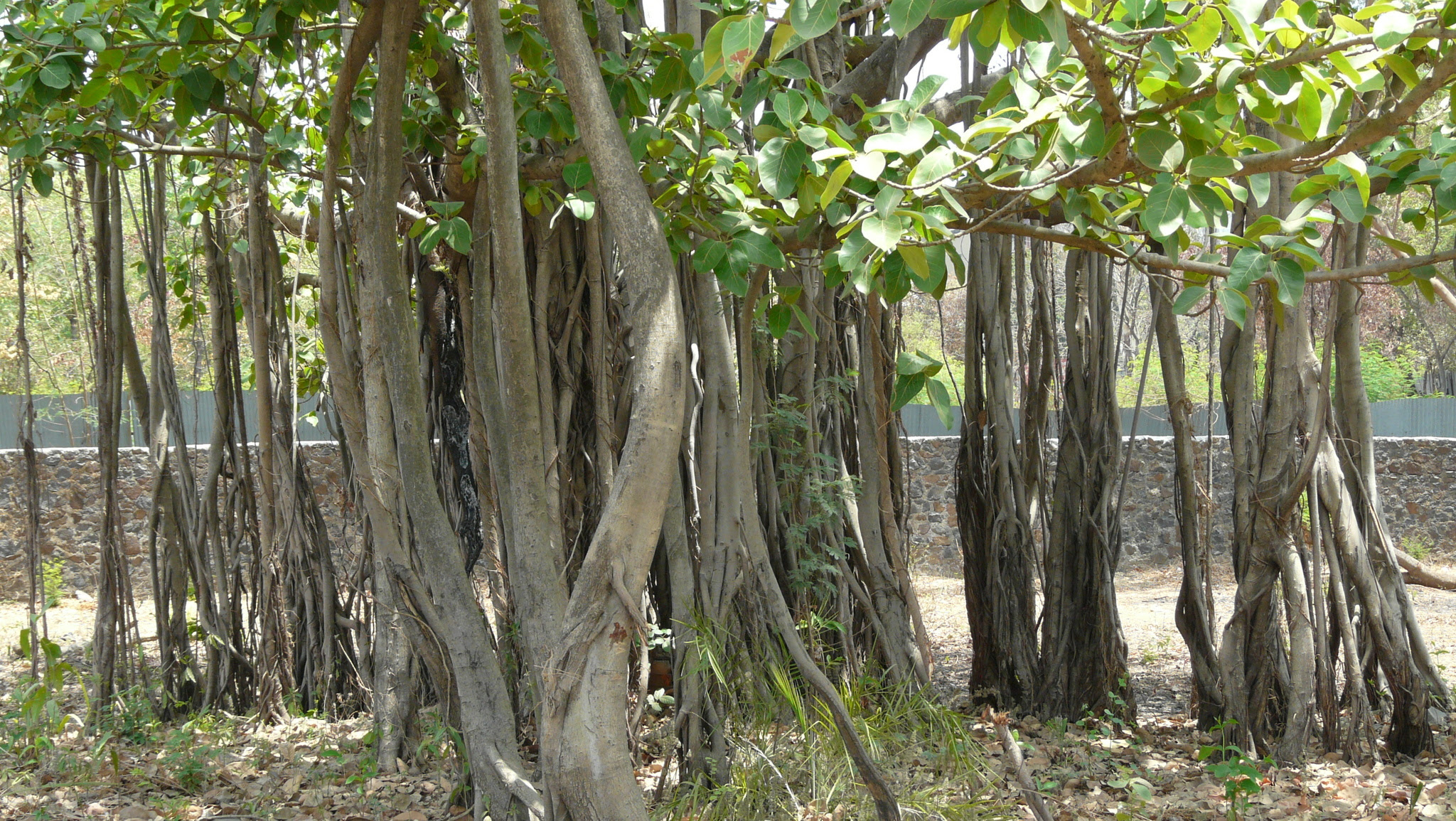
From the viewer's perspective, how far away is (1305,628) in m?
3.22

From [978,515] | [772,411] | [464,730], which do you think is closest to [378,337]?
[464,730]

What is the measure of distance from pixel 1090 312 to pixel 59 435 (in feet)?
33.5

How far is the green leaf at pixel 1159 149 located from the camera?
4.86 feet

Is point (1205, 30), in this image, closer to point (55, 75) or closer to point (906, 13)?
point (906, 13)

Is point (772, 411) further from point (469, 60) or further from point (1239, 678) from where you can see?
point (1239, 678)

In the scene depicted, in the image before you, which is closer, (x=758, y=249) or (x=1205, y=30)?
(x=1205, y=30)

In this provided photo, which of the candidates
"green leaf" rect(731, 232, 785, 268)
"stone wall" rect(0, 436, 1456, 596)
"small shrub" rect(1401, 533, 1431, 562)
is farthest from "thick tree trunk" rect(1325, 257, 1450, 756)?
"small shrub" rect(1401, 533, 1431, 562)

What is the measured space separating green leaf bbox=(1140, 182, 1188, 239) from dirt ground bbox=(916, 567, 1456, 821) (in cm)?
156

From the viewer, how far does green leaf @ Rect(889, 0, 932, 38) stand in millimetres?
1221

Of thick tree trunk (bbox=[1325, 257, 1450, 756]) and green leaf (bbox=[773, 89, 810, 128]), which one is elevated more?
green leaf (bbox=[773, 89, 810, 128])

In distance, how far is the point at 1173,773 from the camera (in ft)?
10.5

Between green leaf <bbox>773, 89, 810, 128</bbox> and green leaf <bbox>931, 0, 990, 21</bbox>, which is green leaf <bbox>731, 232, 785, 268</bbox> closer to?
green leaf <bbox>773, 89, 810, 128</bbox>

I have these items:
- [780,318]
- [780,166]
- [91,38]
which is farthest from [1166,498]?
[91,38]

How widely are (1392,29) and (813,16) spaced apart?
757mm
